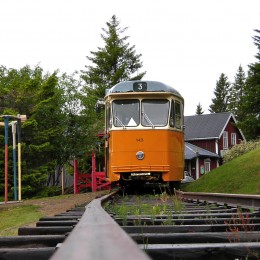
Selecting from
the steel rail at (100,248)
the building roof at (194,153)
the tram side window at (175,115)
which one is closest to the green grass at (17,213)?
the tram side window at (175,115)

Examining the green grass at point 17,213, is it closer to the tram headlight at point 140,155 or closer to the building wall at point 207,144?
the tram headlight at point 140,155

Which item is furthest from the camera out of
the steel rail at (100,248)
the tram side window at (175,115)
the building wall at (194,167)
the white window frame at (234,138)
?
the white window frame at (234,138)

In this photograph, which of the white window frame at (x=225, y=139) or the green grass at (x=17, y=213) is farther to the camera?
the white window frame at (x=225, y=139)

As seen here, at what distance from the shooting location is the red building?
143 feet

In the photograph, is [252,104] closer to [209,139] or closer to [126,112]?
[209,139]

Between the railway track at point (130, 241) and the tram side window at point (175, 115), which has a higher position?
the tram side window at point (175, 115)

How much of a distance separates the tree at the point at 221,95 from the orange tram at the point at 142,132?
7224 centimetres

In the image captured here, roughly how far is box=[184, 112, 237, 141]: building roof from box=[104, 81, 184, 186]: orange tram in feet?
114

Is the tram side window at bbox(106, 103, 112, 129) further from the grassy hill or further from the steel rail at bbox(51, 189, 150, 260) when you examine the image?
the steel rail at bbox(51, 189, 150, 260)

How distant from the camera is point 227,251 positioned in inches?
116

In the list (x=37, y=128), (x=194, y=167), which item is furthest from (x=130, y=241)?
(x=194, y=167)

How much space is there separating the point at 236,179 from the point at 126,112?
4731 mm

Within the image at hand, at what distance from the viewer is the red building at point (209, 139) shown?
43.7 meters

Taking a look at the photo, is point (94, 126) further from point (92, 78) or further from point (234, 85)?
point (234, 85)
